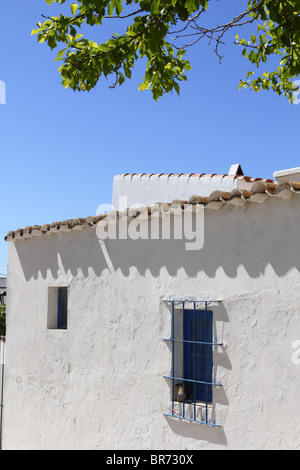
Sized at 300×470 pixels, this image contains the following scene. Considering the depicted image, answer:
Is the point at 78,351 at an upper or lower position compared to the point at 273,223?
lower

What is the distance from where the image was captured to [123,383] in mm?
6562

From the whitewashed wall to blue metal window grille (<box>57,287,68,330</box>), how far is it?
0.69 feet

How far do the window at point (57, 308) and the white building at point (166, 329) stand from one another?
2 cm

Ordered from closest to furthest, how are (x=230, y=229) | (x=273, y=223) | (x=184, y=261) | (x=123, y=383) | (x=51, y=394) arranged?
(x=273, y=223), (x=230, y=229), (x=184, y=261), (x=123, y=383), (x=51, y=394)

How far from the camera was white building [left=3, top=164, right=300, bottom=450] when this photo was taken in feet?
16.4

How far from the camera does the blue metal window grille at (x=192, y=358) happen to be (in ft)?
18.8

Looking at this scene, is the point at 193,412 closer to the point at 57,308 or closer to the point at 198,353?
the point at 198,353

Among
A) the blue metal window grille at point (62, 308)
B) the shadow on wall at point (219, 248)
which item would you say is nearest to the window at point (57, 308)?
the blue metal window grille at point (62, 308)

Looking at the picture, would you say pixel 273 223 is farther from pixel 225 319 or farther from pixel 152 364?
pixel 152 364

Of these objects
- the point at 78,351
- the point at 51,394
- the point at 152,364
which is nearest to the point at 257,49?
the point at 152,364

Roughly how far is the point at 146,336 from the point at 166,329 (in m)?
0.35

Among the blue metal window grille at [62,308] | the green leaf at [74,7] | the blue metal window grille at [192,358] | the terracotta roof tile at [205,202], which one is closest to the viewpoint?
the terracotta roof tile at [205,202]

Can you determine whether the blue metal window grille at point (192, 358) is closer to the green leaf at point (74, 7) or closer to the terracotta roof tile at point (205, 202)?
the terracotta roof tile at point (205, 202)
